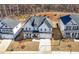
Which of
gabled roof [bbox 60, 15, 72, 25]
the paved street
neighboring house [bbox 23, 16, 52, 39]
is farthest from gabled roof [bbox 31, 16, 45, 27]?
the paved street

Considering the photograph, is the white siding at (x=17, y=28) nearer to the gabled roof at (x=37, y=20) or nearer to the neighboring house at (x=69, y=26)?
the gabled roof at (x=37, y=20)

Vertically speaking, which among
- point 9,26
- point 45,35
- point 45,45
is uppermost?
point 9,26

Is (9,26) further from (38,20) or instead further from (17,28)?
(38,20)

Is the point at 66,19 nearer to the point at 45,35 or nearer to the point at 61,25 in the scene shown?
the point at 61,25

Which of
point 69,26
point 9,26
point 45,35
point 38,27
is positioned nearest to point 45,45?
point 45,35

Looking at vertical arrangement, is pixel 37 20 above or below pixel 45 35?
above

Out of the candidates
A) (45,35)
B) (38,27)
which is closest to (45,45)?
(45,35)

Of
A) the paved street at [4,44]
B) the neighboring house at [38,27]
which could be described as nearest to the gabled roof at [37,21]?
the neighboring house at [38,27]
